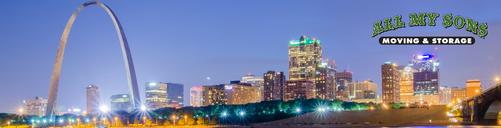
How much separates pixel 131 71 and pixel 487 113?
69131 millimetres

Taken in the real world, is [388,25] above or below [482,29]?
above

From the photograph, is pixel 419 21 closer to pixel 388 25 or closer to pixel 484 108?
pixel 388 25

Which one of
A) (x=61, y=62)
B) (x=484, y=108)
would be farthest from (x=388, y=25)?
(x=61, y=62)

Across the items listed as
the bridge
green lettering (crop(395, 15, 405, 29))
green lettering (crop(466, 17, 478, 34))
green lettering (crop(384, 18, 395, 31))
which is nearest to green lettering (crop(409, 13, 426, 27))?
green lettering (crop(395, 15, 405, 29))

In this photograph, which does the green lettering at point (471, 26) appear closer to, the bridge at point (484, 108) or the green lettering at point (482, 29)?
the green lettering at point (482, 29)

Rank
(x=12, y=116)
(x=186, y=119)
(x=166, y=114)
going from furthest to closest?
(x=166, y=114) → (x=12, y=116) → (x=186, y=119)

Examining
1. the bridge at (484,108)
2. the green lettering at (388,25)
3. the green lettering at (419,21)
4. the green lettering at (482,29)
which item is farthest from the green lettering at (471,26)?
the bridge at (484,108)

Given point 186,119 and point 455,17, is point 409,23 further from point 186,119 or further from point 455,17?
point 186,119

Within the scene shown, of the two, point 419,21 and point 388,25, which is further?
point 388,25

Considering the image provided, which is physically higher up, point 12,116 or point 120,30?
point 120,30

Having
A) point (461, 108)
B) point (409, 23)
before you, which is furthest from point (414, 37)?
point (461, 108)

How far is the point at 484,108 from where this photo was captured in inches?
3027

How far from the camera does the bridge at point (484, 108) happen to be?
72.0 m

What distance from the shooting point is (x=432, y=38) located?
40.8 meters
